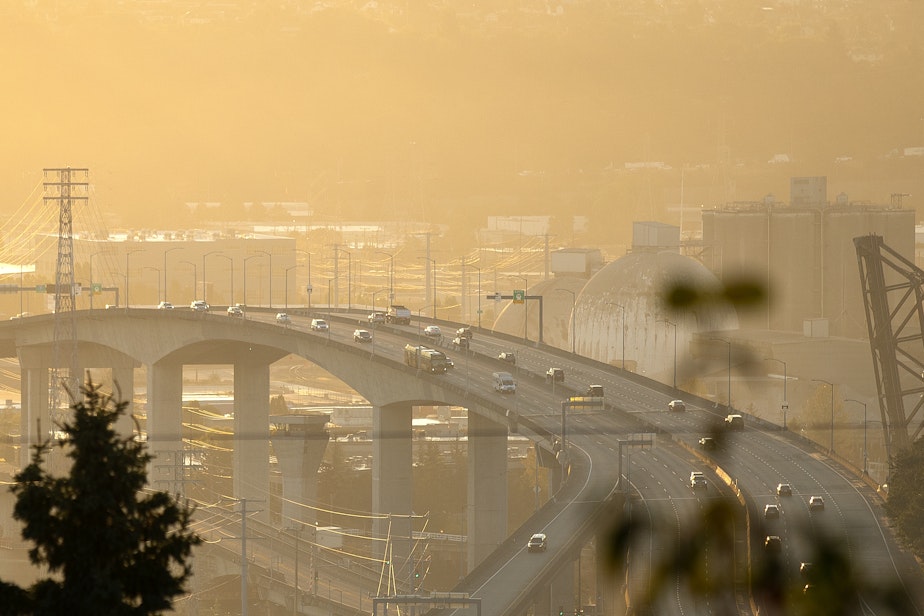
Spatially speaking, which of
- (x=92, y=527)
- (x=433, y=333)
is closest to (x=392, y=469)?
(x=433, y=333)

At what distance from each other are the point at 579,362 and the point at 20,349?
49.1 m

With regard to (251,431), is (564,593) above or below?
below

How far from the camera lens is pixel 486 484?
254 feet

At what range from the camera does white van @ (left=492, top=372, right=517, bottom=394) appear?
7481 cm

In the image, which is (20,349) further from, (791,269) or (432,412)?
(791,269)

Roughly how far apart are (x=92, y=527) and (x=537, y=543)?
36.7m

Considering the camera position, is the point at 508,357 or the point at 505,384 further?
the point at 508,357

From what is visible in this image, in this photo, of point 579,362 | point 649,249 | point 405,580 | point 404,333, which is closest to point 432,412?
point 649,249

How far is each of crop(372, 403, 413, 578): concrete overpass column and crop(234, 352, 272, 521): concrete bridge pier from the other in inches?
590

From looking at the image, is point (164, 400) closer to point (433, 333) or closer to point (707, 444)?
point (433, 333)

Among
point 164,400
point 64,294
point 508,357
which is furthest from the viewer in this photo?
point 164,400

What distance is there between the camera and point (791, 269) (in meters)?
138

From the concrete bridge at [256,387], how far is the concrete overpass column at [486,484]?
0.04 meters

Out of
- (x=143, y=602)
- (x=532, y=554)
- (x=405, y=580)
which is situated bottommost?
(x=405, y=580)
